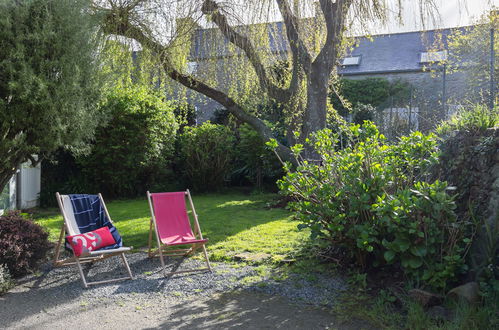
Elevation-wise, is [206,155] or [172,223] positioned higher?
[206,155]

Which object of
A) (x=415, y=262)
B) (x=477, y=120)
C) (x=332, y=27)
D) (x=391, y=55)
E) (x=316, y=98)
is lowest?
(x=415, y=262)

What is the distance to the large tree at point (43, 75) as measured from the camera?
5332 mm

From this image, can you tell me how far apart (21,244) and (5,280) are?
0.47 m

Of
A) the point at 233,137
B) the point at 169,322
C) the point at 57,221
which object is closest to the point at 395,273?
the point at 169,322

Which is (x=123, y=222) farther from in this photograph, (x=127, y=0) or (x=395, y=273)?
(x=395, y=273)

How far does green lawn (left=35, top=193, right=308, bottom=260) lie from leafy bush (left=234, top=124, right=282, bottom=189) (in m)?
0.89

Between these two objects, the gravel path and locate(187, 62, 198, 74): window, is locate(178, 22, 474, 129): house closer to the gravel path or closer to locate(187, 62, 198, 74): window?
locate(187, 62, 198, 74): window

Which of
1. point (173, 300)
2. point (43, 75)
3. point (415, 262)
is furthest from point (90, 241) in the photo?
point (415, 262)

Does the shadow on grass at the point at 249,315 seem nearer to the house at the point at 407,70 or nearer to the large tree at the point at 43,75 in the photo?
the large tree at the point at 43,75

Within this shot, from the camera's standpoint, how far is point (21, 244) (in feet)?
17.2

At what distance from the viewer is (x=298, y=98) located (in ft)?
30.2

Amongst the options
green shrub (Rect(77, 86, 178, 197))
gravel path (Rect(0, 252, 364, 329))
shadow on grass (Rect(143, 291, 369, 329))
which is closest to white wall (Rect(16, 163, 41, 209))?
green shrub (Rect(77, 86, 178, 197))

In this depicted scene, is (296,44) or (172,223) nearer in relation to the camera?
(172,223)

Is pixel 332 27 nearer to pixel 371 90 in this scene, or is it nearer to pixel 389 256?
pixel 389 256
